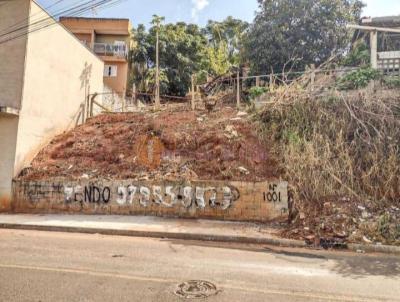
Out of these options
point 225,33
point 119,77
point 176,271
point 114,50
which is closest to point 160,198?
point 176,271

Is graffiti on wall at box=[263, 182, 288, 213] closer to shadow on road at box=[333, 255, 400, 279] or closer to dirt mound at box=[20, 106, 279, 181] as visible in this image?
dirt mound at box=[20, 106, 279, 181]

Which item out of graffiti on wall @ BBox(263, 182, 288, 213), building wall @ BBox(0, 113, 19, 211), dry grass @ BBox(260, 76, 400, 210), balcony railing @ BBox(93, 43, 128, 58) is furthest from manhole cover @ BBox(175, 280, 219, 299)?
balcony railing @ BBox(93, 43, 128, 58)

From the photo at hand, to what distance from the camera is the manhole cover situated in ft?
14.5

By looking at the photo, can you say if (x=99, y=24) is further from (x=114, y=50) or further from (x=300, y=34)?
(x=300, y=34)

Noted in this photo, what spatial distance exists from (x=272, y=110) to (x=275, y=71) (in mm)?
8358

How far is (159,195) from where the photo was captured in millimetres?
10898

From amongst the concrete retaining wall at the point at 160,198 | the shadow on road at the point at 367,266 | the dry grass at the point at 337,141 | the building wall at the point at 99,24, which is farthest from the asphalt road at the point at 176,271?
the building wall at the point at 99,24

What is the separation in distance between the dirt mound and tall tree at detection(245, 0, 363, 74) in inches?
270

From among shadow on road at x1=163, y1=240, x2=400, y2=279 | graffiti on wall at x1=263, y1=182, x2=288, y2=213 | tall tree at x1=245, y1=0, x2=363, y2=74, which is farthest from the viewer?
tall tree at x1=245, y1=0, x2=363, y2=74

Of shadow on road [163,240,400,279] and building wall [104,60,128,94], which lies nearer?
shadow on road [163,240,400,279]

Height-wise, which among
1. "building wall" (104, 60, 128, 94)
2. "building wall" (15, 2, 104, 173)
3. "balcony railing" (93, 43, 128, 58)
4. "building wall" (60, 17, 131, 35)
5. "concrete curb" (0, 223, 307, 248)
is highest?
"building wall" (60, 17, 131, 35)

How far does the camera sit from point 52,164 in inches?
502

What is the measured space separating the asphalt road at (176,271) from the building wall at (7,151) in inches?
174

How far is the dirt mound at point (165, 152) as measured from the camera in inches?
451
